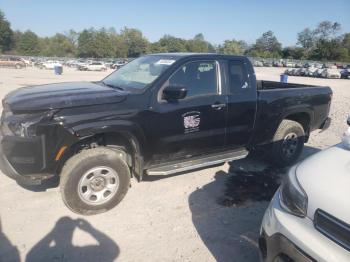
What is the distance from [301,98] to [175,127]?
256 centimetres

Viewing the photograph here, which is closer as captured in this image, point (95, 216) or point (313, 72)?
point (95, 216)

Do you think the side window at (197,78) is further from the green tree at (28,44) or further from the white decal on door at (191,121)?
the green tree at (28,44)

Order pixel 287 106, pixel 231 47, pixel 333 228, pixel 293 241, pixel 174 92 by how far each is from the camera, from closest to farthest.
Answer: pixel 333 228 < pixel 293 241 < pixel 174 92 < pixel 287 106 < pixel 231 47

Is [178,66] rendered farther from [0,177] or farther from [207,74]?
[0,177]

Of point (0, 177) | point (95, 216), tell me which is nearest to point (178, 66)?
point (95, 216)

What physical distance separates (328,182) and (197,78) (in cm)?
245

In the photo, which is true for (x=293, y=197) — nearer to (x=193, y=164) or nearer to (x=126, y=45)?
(x=193, y=164)

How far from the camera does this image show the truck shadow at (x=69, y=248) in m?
2.96

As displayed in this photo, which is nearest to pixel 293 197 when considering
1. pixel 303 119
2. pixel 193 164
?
pixel 193 164

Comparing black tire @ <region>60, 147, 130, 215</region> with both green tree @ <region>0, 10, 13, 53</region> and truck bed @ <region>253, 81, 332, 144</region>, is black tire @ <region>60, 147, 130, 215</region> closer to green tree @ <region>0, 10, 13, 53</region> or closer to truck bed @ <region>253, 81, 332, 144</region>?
truck bed @ <region>253, 81, 332, 144</region>

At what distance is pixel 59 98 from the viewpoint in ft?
11.3

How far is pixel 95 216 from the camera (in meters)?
3.67

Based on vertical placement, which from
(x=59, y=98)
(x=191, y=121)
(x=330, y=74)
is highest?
(x=330, y=74)

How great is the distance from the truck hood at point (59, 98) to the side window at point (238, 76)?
166 centimetres
